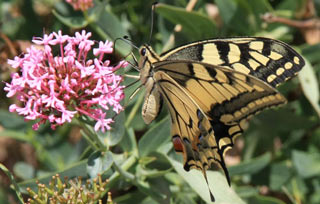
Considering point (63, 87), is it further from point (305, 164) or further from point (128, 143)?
point (305, 164)

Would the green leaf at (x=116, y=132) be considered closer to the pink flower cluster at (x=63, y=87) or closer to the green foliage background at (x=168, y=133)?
the green foliage background at (x=168, y=133)

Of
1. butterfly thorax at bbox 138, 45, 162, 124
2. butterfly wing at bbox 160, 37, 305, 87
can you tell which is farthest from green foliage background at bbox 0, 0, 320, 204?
butterfly wing at bbox 160, 37, 305, 87

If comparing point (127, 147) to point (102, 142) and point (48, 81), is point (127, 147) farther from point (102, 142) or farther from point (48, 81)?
point (48, 81)

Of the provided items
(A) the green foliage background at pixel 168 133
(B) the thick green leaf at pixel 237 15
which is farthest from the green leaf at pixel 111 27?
(B) the thick green leaf at pixel 237 15

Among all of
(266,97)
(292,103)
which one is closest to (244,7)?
(292,103)

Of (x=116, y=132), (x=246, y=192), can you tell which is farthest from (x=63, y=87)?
(x=246, y=192)

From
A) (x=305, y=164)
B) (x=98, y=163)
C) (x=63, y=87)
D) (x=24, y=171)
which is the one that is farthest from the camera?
(x=305, y=164)
